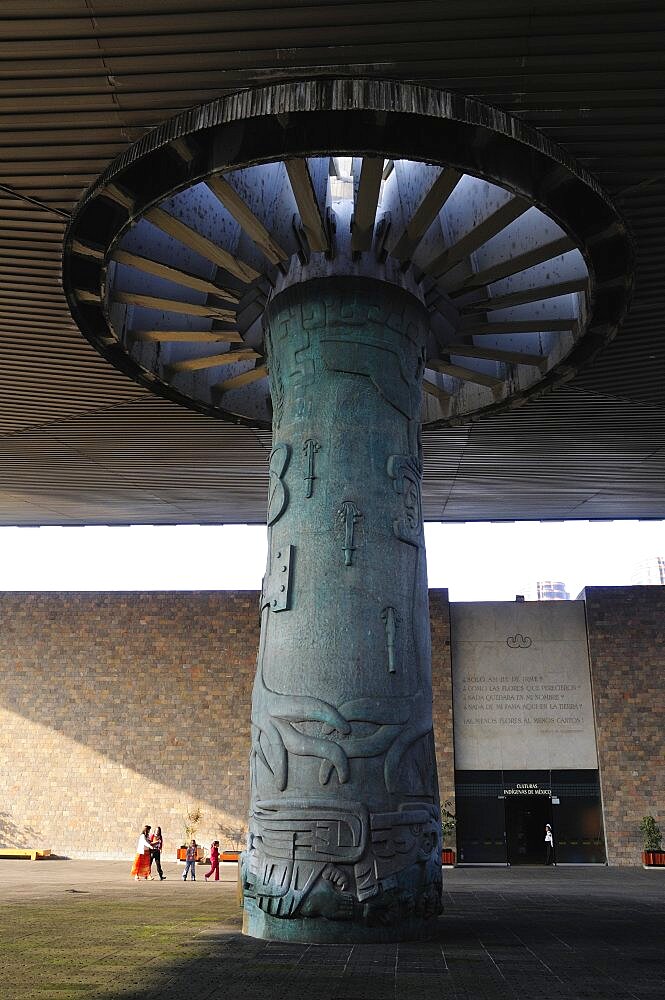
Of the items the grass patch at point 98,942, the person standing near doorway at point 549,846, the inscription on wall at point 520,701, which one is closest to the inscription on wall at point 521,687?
the inscription on wall at point 520,701

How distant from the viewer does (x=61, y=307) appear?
9.73 meters

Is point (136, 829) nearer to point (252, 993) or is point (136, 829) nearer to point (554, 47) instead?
point (252, 993)

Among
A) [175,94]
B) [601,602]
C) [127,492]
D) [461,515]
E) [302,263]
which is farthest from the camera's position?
[601,602]

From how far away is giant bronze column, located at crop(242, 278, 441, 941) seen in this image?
7.18 m

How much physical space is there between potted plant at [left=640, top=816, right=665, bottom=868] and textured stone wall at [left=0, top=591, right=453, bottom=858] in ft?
15.1

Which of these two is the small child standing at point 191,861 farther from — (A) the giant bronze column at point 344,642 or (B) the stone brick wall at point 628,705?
(B) the stone brick wall at point 628,705

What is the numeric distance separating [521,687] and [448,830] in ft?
13.2

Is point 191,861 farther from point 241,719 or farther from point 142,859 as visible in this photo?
point 241,719

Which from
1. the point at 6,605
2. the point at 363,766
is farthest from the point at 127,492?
the point at 363,766

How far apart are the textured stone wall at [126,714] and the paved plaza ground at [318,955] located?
10.1 meters

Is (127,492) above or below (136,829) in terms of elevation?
above

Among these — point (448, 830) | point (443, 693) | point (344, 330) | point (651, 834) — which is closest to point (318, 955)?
point (344, 330)

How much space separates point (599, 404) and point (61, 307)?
7.61 metres

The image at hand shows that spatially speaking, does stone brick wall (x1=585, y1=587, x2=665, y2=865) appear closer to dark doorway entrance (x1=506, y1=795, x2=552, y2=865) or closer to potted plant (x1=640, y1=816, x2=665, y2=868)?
potted plant (x1=640, y1=816, x2=665, y2=868)
